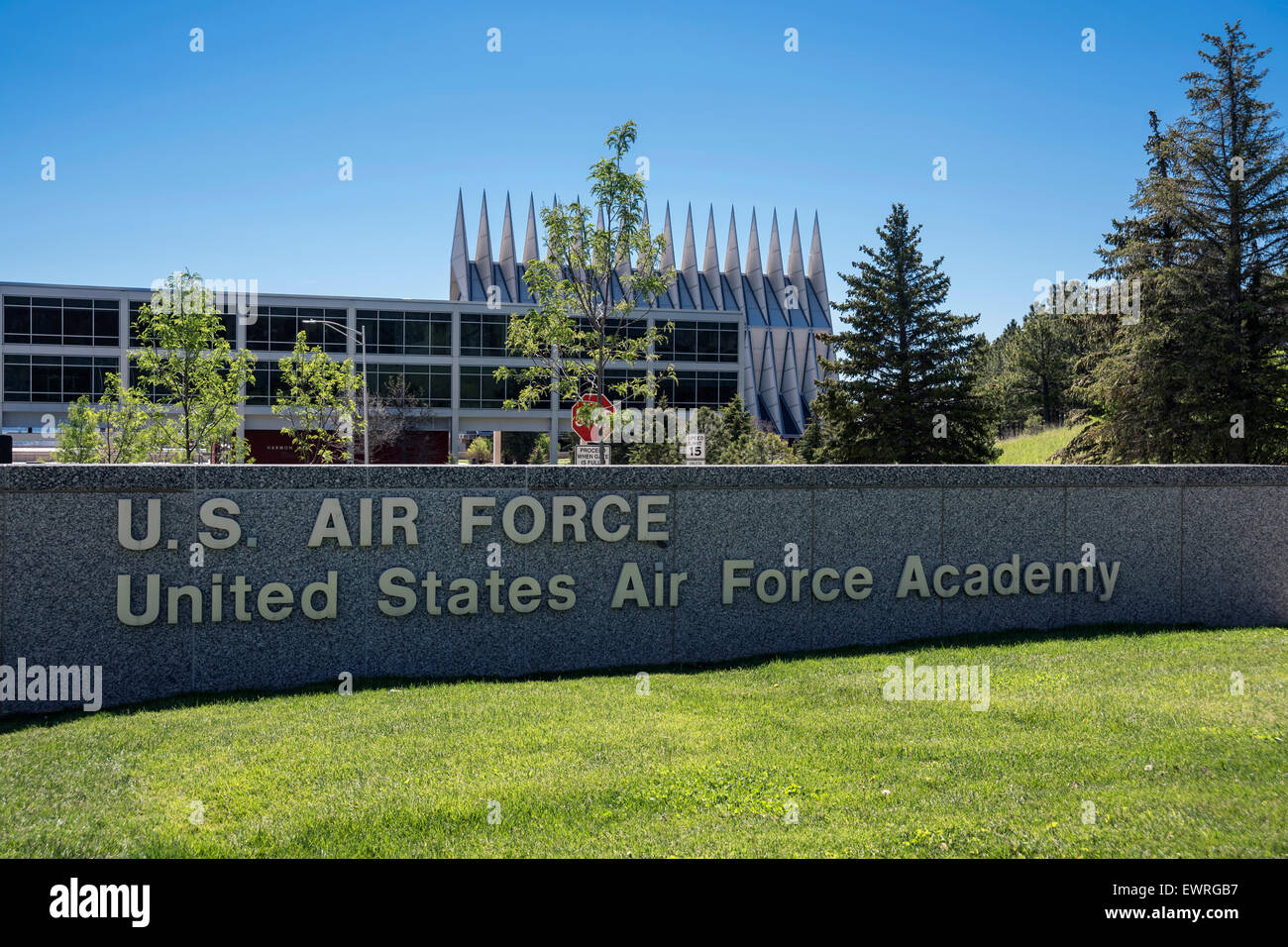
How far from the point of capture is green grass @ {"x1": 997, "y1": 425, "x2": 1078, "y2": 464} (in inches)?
1532

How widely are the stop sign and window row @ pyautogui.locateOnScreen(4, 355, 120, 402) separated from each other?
5171 centimetres

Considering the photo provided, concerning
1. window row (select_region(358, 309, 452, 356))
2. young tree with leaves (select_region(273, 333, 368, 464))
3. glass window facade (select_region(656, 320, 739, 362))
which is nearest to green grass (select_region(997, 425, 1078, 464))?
glass window facade (select_region(656, 320, 739, 362))

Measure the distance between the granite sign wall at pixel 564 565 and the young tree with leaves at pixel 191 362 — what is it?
61.3ft

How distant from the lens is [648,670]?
862 centimetres

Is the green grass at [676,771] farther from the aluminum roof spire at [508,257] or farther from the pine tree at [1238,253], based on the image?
the aluminum roof spire at [508,257]

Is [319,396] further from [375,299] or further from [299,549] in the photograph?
[299,549]

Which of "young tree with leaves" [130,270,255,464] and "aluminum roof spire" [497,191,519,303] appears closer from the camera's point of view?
"young tree with leaves" [130,270,255,464]

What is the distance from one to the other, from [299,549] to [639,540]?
3.02m

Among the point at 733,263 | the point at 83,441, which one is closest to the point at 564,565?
the point at 83,441

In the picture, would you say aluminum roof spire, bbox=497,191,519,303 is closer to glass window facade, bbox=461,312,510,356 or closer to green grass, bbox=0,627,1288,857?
glass window facade, bbox=461,312,510,356

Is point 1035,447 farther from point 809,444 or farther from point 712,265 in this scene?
point 712,265

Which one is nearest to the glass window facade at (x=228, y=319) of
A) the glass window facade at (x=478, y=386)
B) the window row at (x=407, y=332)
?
the window row at (x=407, y=332)

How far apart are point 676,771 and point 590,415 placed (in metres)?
7.50
